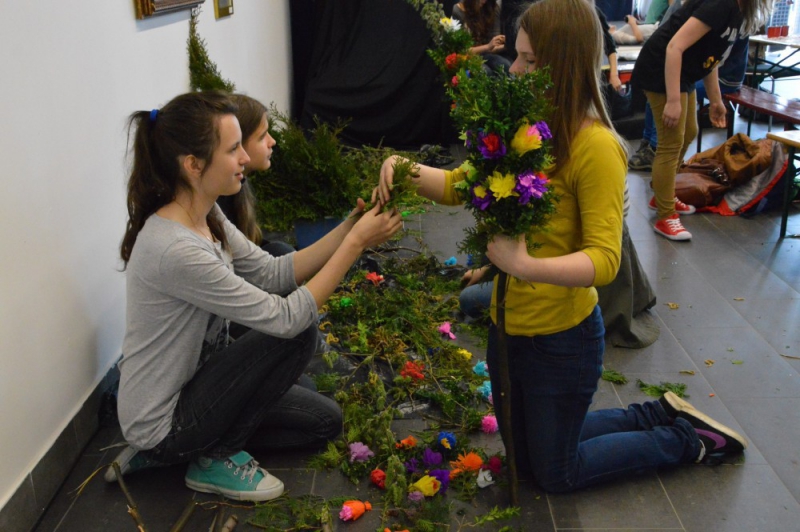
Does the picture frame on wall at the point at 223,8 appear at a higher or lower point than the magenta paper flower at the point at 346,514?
higher

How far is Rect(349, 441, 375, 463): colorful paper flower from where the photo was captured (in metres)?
2.48

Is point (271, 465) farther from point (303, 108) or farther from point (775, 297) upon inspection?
point (303, 108)

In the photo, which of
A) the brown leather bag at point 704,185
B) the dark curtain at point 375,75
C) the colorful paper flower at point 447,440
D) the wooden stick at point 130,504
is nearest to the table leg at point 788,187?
the brown leather bag at point 704,185

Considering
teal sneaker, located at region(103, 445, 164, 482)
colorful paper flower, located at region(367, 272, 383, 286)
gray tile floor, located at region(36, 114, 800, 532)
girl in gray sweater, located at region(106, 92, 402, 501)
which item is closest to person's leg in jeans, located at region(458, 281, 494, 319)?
colorful paper flower, located at region(367, 272, 383, 286)

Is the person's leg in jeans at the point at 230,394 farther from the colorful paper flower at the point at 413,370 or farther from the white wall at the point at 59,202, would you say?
the colorful paper flower at the point at 413,370

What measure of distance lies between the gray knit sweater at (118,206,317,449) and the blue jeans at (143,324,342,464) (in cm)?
5

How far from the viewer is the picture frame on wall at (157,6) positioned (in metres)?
3.05

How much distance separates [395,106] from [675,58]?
9.47ft

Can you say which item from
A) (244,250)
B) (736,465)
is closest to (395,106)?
(244,250)

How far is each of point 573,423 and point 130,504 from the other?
51.3 inches

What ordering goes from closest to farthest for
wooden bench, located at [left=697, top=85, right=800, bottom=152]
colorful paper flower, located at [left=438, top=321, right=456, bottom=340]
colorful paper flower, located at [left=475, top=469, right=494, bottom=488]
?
colorful paper flower, located at [left=475, top=469, right=494, bottom=488], colorful paper flower, located at [left=438, top=321, right=456, bottom=340], wooden bench, located at [left=697, top=85, right=800, bottom=152]

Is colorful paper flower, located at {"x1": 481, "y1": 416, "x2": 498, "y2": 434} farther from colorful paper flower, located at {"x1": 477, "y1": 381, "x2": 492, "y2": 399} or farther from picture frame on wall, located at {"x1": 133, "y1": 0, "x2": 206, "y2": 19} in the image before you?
picture frame on wall, located at {"x1": 133, "y1": 0, "x2": 206, "y2": 19}

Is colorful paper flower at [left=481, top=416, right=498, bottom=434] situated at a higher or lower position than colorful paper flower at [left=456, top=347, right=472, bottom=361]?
lower

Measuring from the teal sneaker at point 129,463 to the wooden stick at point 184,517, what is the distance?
0.24 metres
